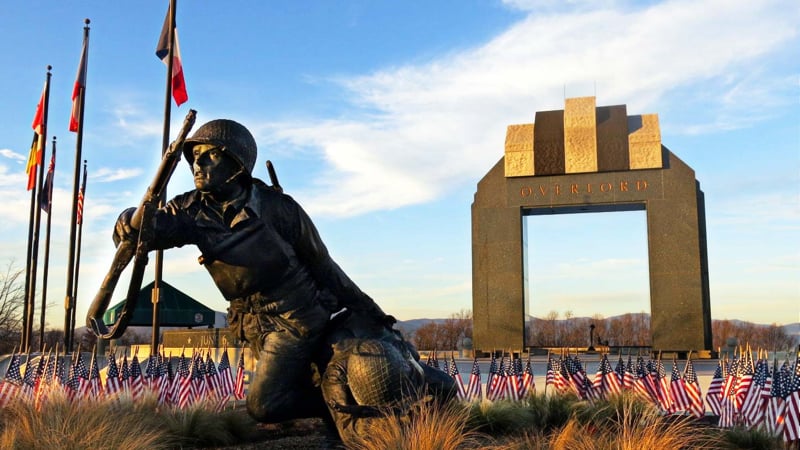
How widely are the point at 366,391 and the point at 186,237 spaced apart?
61.8 inches

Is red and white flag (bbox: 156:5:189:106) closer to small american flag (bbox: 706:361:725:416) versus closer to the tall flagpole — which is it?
the tall flagpole

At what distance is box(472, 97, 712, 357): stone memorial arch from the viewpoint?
2577 centimetres

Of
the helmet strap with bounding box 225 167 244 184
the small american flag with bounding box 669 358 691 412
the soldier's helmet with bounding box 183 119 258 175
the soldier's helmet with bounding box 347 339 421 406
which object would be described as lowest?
the small american flag with bounding box 669 358 691 412

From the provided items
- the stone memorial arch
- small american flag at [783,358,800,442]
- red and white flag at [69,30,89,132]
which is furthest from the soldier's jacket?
the stone memorial arch

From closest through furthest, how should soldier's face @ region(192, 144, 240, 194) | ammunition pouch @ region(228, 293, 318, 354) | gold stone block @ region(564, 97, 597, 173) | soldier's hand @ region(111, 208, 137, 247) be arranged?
1. soldier's hand @ region(111, 208, 137, 247)
2. soldier's face @ region(192, 144, 240, 194)
3. ammunition pouch @ region(228, 293, 318, 354)
4. gold stone block @ region(564, 97, 597, 173)

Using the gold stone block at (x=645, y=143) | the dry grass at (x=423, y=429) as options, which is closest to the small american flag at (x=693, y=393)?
the dry grass at (x=423, y=429)

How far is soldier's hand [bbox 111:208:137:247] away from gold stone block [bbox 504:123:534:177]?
24010mm

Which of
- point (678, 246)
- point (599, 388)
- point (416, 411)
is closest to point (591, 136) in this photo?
point (678, 246)

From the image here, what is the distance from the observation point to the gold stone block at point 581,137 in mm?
27297

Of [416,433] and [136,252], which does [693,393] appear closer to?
[416,433]

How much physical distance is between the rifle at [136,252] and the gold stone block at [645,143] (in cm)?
2437

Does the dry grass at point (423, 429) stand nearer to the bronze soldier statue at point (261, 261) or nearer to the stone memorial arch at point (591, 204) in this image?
the bronze soldier statue at point (261, 261)

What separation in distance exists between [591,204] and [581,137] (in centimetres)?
250

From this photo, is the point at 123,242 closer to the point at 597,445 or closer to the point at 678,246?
the point at 597,445
